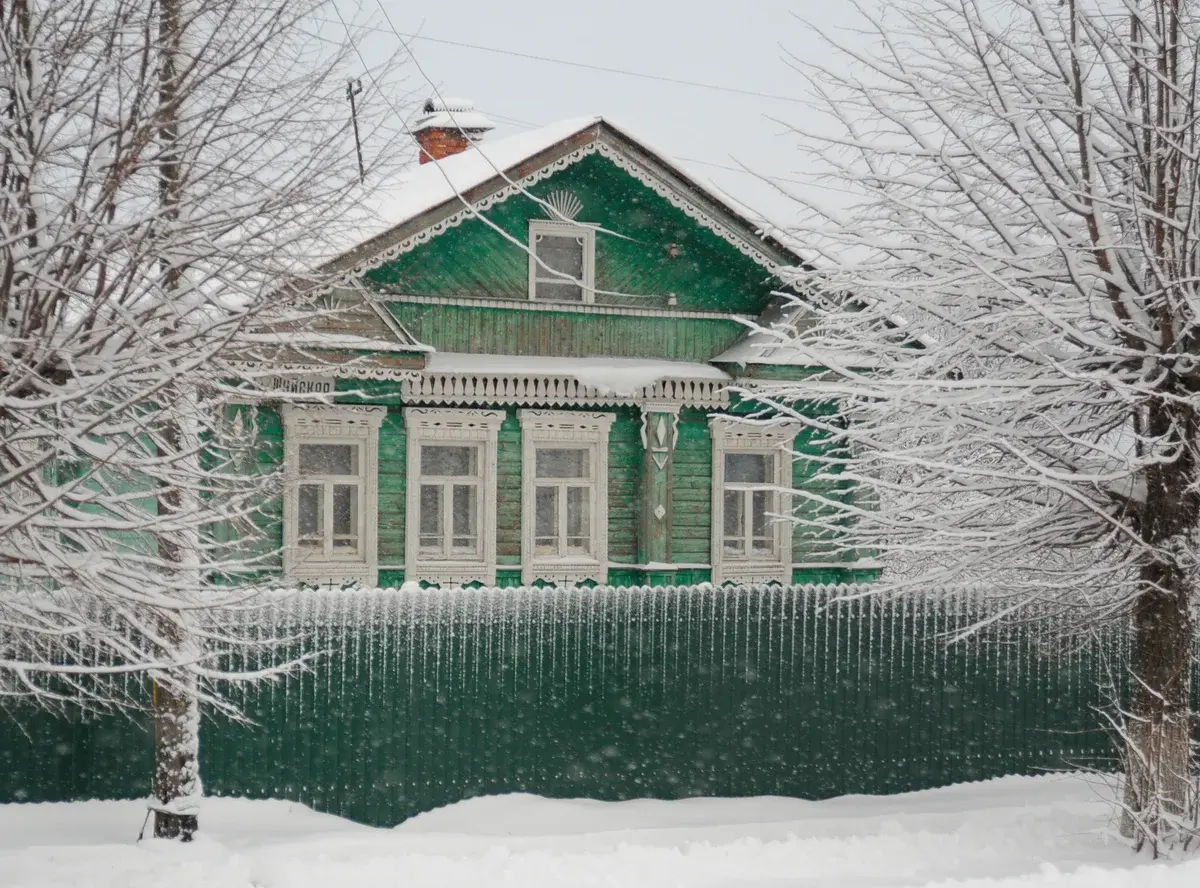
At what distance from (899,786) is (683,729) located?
215 centimetres

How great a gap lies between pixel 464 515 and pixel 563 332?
102 inches

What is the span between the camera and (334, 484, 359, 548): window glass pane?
15367 millimetres

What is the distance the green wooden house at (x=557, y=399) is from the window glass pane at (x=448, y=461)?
0.08 feet

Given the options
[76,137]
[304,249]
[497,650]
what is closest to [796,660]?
[497,650]

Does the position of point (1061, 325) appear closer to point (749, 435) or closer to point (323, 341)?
point (323, 341)

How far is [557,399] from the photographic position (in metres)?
15.3

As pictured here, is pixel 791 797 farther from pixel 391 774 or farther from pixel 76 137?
pixel 76 137

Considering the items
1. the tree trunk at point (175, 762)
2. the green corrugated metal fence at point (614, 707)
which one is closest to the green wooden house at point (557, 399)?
the green corrugated metal fence at point (614, 707)

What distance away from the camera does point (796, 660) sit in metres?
11.2

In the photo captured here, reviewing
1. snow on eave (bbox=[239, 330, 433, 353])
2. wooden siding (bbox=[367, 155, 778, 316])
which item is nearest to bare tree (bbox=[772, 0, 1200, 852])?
snow on eave (bbox=[239, 330, 433, 353])

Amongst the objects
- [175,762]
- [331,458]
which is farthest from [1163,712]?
[331,458]

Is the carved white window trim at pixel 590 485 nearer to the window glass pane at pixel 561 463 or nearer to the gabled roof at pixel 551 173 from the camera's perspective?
the window glass pane at pixel 561 463

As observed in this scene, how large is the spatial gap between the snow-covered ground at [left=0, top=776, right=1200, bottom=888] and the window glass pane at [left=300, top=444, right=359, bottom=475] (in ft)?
20.2

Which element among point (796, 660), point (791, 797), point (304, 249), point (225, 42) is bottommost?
point (791, 797)
